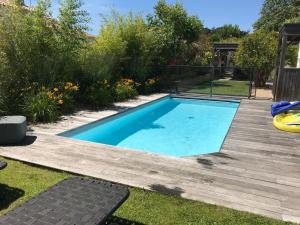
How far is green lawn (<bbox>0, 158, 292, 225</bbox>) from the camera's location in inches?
123

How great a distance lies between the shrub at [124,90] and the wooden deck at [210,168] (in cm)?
450

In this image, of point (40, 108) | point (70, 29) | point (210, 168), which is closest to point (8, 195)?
point (210, 168)

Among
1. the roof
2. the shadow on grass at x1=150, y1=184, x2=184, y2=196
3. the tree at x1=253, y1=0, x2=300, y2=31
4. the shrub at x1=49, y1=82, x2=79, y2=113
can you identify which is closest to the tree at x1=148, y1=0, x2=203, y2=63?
the roof

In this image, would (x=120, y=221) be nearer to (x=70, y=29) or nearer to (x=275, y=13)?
(x=70, y=29)

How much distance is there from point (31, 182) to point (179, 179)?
205 cm

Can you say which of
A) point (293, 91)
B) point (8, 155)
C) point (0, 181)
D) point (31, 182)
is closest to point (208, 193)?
point (31, 182)

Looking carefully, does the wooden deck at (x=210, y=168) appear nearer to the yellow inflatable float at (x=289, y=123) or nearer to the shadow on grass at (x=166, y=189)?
the shadow on grass at (x=166, y=189)

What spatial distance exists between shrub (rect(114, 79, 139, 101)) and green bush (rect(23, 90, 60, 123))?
3485mm

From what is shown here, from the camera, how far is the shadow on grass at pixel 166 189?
12.3 feet

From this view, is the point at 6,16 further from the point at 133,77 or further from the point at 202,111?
the point at 202,111

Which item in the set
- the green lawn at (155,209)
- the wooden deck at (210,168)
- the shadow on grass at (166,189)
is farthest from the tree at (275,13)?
the green lawn at (155,209)

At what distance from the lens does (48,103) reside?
24.7 ft

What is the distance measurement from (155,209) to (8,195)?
1.83 m

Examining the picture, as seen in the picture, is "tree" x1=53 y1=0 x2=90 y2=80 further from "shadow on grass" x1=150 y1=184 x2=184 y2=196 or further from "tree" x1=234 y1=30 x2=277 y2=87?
"tree" x1=234 y1=30 x2=277 y2=87
